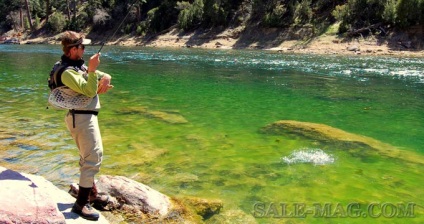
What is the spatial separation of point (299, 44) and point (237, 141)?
34.9 metres

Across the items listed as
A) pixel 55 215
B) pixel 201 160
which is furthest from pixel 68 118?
pixel 201 160

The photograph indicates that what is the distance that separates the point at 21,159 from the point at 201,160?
10.4ft

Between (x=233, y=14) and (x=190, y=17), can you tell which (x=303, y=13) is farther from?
(x=190, y=17)

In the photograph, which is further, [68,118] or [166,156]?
[166,156]

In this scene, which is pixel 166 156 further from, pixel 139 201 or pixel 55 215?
pixel 55 215

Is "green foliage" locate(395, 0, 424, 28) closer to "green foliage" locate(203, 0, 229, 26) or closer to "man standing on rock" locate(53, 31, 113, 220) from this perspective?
"green foliage" locate(203, 0, 229, 26)

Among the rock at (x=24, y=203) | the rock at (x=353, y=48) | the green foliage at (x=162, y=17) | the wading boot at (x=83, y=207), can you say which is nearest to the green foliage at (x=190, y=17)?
the green foliage at (x=162, y=17)

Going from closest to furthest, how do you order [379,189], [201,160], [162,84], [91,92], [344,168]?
[91,92] < [379,189] < [344,168] < [201,160] < [162,84]

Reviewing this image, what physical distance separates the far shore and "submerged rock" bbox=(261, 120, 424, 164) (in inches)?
1090

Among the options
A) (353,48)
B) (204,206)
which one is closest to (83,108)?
(204,206)

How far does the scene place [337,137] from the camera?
8398 mm

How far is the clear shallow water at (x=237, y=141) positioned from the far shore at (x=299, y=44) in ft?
66.1

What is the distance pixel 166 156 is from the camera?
24.6 feet

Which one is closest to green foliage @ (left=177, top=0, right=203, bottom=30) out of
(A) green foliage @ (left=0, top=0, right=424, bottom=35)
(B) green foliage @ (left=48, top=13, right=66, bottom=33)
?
(A) green foliage @ (left=0, top=0, right=424, bottom=35)
